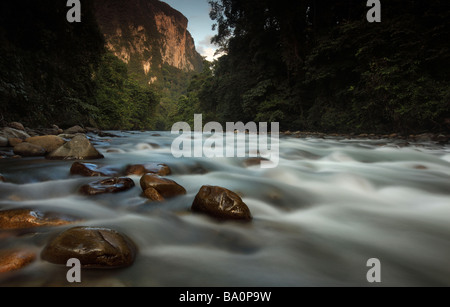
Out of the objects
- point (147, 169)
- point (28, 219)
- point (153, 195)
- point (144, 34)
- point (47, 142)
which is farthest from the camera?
point (144, 34)

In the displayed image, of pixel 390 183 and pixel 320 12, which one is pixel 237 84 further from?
pixel 390 183

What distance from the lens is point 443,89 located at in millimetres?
6684

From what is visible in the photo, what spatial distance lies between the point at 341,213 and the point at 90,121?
42.9ft

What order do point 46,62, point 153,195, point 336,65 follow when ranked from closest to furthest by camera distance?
point 153,195, point 46,62, point 336,65

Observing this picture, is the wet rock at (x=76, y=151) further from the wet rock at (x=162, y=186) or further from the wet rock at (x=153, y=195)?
the wet rock at (x=153, y=195)

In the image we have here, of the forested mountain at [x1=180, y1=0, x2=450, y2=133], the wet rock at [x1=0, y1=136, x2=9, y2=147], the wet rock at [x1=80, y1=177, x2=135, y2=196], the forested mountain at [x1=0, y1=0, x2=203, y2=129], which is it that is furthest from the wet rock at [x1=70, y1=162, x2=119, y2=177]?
the forested mountain at [x1=180, y1=0, x2=450, y2=133]

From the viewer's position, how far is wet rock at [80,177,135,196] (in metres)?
2.27

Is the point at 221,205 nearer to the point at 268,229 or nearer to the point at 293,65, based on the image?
the point at 268,229

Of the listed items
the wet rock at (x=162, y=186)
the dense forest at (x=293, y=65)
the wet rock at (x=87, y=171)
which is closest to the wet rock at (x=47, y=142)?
the wet rock at (x=87, y=171)

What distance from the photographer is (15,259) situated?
1.13 m

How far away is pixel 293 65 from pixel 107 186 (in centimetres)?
1329

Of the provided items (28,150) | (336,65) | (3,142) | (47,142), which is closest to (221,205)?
(28,150)

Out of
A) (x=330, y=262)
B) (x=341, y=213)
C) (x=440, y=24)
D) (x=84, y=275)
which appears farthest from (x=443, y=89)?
(x=84, y=275)

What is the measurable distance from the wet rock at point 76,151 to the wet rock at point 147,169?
120cm
